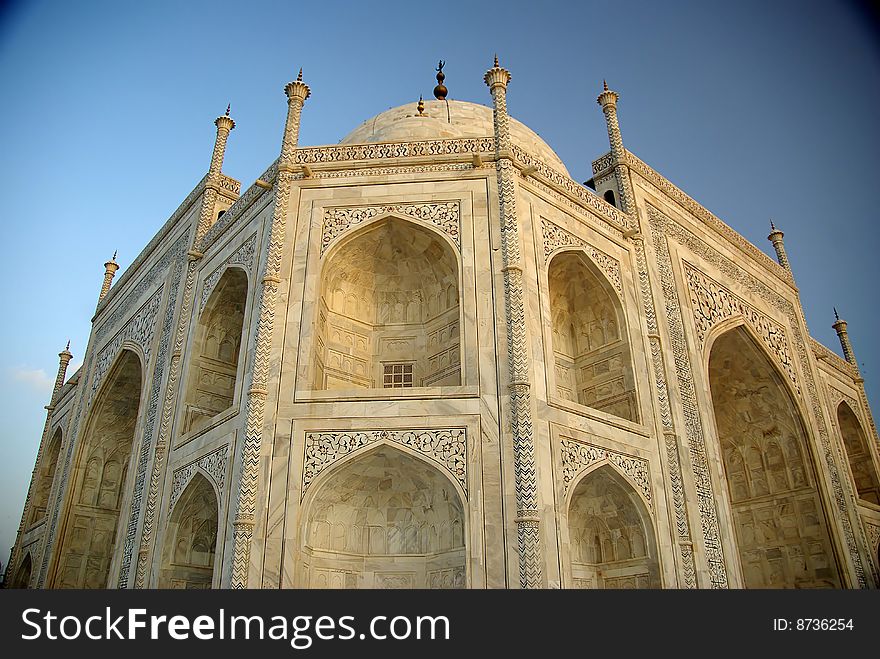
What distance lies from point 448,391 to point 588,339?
12.4 ft

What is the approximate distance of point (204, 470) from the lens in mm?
10250

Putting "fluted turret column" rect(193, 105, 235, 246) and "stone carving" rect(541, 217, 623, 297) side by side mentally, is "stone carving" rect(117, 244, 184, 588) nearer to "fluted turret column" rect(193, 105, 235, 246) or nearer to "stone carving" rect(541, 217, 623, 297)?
"fluted turret column" rect(193, 105, 235, 246)

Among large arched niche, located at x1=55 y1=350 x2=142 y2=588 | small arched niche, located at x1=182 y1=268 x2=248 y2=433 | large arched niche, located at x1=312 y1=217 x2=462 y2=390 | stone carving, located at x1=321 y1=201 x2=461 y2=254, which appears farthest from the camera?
large arched niche, located at x1=55 y1=350 x2=142 y2=588

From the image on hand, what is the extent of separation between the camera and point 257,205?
12.1 meters

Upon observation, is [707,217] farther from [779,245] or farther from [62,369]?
[62,369]

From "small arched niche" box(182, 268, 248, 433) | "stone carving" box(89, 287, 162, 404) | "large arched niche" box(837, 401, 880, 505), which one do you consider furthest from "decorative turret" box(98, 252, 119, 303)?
"large arched niche" box(837, 401, 880, 505)

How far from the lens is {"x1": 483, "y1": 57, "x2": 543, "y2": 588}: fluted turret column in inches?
332

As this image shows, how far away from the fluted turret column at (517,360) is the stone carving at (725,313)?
16.7ft

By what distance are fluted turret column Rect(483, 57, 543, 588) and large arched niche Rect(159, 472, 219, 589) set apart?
4668mm

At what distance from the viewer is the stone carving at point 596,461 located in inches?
373

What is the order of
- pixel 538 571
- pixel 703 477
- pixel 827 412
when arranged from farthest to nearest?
pixel 827 412
pixel 703 477
pixel 538 571
